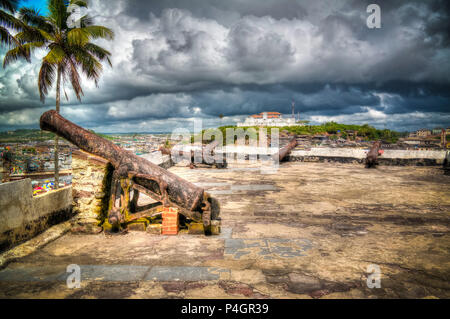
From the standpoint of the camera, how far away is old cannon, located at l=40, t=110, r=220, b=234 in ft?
12.8

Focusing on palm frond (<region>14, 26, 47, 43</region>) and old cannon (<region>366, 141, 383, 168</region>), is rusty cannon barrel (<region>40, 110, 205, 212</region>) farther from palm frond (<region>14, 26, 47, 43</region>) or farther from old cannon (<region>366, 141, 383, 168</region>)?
palm frond (<region>14, 26, 47, 43</region>)

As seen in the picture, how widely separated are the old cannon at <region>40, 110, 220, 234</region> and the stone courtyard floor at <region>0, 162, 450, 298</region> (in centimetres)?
35

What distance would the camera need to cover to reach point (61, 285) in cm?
240

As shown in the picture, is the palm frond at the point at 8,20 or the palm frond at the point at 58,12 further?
the palm frond at the point at 58,12

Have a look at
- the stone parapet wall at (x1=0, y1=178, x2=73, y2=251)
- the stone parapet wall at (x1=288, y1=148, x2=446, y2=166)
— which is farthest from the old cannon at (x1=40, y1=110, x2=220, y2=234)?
the stone parapet wall at (x1=288, y1=148, x2=446, y2=166)

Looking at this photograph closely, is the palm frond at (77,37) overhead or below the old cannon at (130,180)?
overhead

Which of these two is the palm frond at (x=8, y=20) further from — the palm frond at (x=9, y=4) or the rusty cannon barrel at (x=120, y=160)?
the rusty cannon barrel at (x=120, y=160)

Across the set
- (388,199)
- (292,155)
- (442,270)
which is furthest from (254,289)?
(292,155)

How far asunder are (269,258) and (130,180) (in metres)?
2.30

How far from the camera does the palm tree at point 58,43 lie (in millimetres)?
12742

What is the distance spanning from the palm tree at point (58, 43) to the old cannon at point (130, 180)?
35.2 feet

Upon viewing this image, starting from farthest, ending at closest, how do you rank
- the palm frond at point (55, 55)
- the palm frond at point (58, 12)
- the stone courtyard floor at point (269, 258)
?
the palm frond at point (58, 12) < the palm frond at point (55, 55) < the stone courtyard floor at point (269, 258)

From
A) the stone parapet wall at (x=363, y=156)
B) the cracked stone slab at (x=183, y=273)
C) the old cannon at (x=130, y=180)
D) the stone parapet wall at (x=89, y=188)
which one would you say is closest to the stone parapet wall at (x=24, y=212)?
the stone parapet wall at (x=89, y=188)
